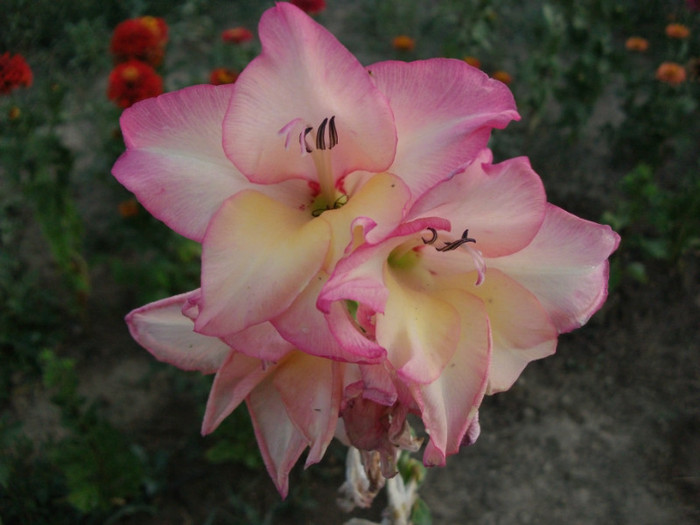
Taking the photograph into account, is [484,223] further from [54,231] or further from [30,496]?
[54,231]

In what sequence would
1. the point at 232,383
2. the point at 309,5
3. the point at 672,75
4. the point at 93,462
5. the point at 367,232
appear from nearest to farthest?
the point at 367,232
the point at 232,383
the point at 93,462
the point at 309,5
the point at 672,75

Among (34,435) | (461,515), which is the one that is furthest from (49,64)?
(461,515)

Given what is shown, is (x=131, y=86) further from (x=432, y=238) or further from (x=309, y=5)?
(x=432, y=238)

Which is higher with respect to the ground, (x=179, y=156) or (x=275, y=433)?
(x=179, y=156)

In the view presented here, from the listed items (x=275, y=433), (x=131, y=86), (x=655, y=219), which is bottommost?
(x=655, y=219)

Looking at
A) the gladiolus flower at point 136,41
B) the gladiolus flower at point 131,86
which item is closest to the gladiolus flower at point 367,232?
the gladiolus flower at point 131,86

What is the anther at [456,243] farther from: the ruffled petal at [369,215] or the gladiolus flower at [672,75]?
the gladiolus flower at [672,75]

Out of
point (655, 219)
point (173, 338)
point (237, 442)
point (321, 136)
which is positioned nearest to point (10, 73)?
point (237, 442)
